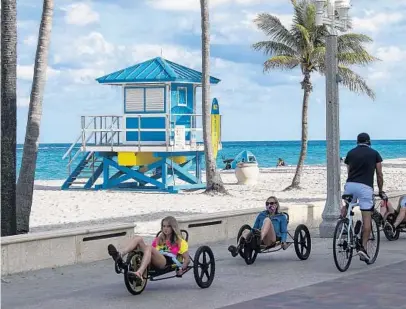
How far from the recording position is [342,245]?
11531mm

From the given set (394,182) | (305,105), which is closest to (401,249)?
(305,105)

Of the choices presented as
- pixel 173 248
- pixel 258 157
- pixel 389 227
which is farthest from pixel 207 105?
pixel 258 157

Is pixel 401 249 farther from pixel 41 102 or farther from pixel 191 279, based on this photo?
pixel 41 102

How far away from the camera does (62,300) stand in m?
9.52

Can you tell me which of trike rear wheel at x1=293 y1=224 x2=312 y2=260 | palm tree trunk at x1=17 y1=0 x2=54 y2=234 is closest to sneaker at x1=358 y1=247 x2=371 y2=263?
trike rear wheel at x1=293 y1=224 x2=312 y2=260

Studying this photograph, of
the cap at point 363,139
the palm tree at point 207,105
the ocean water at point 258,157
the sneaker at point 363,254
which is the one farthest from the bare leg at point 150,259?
the ocean water at point 258,157

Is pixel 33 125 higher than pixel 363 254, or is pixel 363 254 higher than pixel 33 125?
pixel 33 125

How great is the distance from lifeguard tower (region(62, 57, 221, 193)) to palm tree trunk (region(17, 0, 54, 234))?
16.2 meters

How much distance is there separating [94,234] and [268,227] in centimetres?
236

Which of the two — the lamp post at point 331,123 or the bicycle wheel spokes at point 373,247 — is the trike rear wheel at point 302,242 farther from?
the lamp post at point 331,123

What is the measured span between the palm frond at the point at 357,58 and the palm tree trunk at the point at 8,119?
21187 millimetres

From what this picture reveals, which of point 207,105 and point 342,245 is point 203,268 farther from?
point 207,105

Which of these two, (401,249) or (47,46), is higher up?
(47,46)

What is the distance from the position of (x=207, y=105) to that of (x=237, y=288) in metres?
20.7
